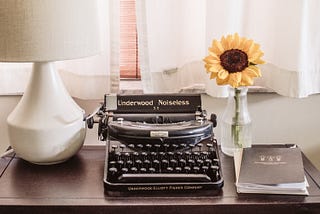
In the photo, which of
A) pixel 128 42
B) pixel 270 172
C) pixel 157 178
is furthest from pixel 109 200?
pixel 128 42

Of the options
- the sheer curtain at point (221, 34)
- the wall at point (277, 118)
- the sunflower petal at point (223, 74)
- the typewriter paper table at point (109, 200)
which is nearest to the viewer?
the typewriter paper table at point (109, 200)

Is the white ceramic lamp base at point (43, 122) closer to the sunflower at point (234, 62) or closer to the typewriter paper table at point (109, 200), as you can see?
the typewriter paper table at point (109, 200)

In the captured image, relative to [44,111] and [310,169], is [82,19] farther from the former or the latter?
[310,169]

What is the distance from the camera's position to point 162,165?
124 centimetres

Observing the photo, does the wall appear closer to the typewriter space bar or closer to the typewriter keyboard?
the typewriter keyboard

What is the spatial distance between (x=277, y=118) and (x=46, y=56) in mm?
889

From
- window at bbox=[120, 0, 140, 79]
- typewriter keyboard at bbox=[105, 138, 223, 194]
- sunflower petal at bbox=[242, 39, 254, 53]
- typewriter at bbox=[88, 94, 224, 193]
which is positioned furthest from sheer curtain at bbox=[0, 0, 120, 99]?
sunflower petal at bbox=[242, 39, 254, 53]

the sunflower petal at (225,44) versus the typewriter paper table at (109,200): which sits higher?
the sunflower petal at (225,44)

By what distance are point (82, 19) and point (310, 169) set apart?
75 centimetres

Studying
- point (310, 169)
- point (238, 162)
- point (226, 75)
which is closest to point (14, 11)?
point (226, 75)

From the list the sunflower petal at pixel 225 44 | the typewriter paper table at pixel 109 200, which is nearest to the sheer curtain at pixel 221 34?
the sunflower petal at pixel 225 44

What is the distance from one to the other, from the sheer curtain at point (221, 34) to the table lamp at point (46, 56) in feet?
0.97

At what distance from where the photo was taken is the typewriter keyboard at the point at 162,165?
118 cm

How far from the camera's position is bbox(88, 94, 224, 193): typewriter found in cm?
118
